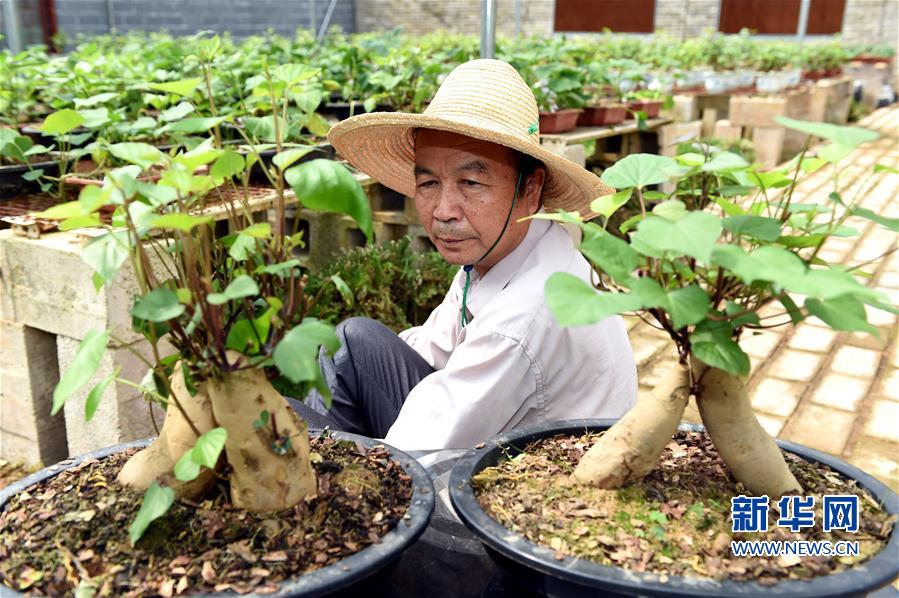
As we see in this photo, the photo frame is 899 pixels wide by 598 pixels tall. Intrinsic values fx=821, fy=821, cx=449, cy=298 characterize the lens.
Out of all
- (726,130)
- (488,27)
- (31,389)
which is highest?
(488,27)

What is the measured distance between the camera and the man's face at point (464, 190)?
67.4 inches

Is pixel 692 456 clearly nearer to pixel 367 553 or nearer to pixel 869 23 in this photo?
pixel 367 553

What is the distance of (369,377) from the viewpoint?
212 centimetres

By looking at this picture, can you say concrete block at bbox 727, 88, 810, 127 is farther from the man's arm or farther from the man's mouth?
the man's mouth

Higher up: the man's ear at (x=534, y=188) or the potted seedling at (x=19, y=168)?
the man's ear at (x=534, y=188)

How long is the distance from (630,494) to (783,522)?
0.18 m

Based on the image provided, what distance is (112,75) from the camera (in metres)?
3.66

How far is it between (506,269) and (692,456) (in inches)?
30.6

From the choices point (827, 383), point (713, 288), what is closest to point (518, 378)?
point (713, 288)

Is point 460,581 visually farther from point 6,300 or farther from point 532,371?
point 6,300

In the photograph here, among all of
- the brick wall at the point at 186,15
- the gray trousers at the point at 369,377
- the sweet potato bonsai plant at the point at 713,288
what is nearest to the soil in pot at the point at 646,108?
the gray trousers at the point at 369,377

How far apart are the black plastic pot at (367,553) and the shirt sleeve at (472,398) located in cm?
40

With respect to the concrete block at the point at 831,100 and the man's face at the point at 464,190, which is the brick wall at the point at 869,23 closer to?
the concrete block at the point at 831,100

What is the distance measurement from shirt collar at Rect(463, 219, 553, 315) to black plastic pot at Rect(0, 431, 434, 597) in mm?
793
